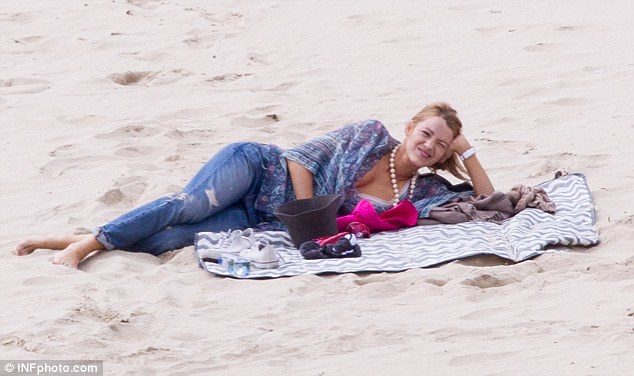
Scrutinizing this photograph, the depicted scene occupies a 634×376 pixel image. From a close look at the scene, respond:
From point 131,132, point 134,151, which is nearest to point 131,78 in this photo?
point 131,132

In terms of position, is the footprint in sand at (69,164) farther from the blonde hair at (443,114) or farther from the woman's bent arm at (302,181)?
the blonde hair at (443,114)

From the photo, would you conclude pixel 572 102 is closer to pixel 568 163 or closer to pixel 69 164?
pixel 568 163

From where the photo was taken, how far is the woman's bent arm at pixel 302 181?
6.35 m

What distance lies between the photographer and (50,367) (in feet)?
14.4

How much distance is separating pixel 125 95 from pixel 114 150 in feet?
4.12

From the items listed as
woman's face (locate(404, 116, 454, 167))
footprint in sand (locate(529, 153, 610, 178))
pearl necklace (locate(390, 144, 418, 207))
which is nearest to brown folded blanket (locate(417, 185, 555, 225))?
pearl necklace (locate(390, 144, 418, 207))

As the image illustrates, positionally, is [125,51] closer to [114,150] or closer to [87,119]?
[87,119]

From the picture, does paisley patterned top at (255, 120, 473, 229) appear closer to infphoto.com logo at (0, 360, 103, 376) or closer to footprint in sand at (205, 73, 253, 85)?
infphoto.com logo at (0, 360, 103, 376)

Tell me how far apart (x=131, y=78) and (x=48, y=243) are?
10.5ft

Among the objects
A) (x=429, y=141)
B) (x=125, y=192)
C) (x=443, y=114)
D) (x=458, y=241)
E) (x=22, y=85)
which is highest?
(x=443, y=114)

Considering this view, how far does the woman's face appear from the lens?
6438 millimetres

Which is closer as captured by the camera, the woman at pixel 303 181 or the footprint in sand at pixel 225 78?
the woman at pixel 303 181

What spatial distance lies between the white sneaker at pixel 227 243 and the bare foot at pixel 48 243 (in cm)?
57

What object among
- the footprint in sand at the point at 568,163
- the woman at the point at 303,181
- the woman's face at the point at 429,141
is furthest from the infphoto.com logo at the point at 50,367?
the footprint in sand at the point at 568,163
